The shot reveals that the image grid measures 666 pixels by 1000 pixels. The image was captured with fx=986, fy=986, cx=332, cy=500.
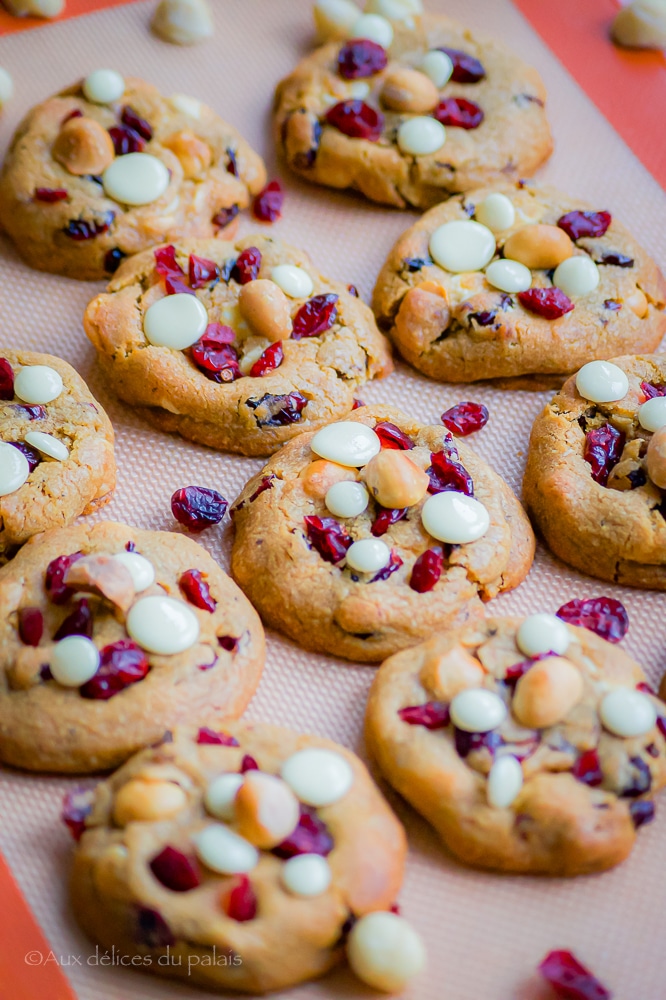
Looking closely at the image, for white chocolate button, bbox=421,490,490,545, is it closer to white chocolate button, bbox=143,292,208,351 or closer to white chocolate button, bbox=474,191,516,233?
white chocolate button, bbox=143,292,208,351

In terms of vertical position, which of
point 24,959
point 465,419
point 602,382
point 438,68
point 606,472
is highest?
point 438,68

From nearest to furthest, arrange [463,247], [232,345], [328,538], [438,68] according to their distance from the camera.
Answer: [328,538] → [232,345] → [463,247] → [438,68]

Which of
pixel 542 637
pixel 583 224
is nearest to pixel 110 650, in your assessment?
pixel 542 637

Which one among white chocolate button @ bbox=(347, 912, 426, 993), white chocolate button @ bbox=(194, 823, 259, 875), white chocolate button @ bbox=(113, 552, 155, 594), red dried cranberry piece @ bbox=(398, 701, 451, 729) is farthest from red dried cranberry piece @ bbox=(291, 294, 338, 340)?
white chocolate button @ bbox=(347, 912, 426, 993)

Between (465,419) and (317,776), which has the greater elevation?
(465,419)

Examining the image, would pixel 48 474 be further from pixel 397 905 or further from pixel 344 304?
pixel 397 905

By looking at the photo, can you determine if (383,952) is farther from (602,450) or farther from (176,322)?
(176,322)

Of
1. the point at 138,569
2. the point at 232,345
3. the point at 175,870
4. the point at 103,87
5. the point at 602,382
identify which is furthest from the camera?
the point at 103,87

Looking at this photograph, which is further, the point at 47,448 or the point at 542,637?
the point at 47,448

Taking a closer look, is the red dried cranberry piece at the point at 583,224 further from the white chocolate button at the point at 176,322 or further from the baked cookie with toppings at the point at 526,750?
the baked cookie with toppings at the point at 526,750
